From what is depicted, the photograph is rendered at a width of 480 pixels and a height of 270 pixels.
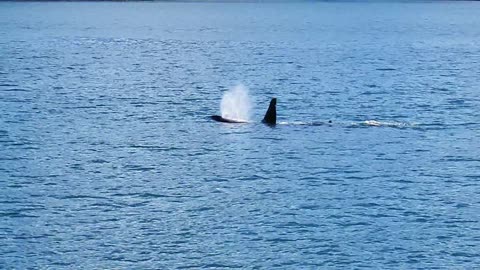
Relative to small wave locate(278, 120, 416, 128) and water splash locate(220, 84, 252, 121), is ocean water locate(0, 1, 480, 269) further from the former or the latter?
water splash locate(220, 84, 252, 121)

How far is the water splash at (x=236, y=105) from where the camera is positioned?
90.9 metres

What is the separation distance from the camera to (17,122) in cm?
8462

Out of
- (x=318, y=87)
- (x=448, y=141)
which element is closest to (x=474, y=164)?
(x=448, y=141)

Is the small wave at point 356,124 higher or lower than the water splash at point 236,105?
higher

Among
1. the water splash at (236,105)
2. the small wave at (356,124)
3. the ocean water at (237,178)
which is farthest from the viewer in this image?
the water splash at (236,105)

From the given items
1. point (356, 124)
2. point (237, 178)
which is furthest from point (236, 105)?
point (237, 178)

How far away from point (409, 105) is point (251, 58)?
244ft

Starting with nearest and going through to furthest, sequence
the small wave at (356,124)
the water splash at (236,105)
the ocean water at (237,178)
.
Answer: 1. the ocean water at (237,178)
2. the small wave at (356,124)
3. the water splash at (236,105)

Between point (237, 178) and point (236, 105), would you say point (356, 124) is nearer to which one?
point (236, 105)

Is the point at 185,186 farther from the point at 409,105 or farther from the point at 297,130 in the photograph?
the point at 409,105

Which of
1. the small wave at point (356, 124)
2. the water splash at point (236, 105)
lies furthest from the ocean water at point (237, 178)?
the water splash at point (236, 105)

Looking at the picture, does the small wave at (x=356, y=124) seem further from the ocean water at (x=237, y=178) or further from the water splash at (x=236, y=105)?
the water splash at (x=236, y=105)

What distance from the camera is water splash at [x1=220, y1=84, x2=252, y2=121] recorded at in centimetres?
9088

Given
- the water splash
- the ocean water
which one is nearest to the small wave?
the ocean water
